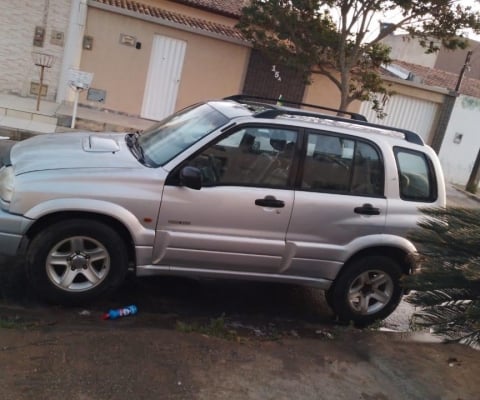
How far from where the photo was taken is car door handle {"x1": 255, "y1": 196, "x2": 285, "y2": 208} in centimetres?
443

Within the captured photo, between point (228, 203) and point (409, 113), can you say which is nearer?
point (228, 203)

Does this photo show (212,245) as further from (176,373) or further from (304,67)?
(304,67)

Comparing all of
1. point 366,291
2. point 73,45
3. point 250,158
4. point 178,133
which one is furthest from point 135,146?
point 73,45

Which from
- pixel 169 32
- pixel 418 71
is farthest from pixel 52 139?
pixel 418 71

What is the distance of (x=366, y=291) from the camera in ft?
16.3

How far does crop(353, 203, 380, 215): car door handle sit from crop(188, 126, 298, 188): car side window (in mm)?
696

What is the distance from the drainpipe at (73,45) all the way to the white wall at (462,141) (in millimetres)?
12374

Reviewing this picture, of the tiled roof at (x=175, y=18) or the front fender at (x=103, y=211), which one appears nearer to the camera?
the front fender at (x=103, y=211)

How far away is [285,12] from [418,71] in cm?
1204

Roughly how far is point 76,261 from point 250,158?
163 centimetres

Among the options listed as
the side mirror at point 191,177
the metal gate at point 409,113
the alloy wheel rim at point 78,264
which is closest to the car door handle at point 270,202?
the side mirror at point 191,177

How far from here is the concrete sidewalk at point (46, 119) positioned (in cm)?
1088

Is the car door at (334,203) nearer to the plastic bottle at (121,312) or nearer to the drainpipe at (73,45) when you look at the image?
the plastic bottle at (121,312)

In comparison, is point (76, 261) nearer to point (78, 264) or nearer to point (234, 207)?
point (78, 264)
